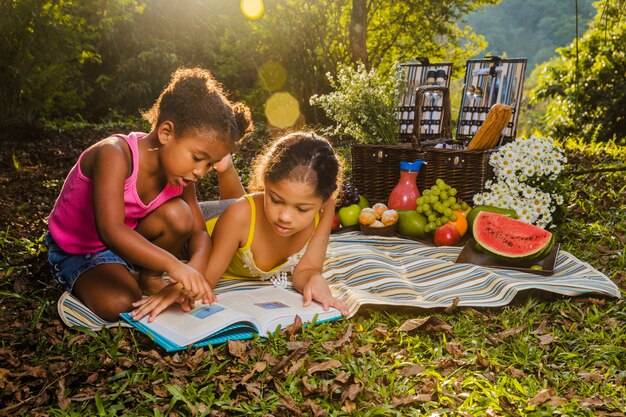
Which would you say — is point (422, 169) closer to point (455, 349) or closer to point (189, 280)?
point (455, 349)

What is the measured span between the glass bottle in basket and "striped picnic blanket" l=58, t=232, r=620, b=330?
32.7 inches

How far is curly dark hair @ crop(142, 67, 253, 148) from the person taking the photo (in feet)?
9.97

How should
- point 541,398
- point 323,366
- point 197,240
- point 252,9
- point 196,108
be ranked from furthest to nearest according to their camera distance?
point 252,9 → point 197,240 → point 196,108 → point 323,366 → point 541,398

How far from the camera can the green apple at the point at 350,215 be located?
206 inches

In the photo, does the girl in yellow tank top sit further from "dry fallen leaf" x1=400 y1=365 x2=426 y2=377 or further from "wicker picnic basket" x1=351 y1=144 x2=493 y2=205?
"wicker picnic basket" x1=351 y1=144 x2=493 y2=205

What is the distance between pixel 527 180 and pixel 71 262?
385 centimetres

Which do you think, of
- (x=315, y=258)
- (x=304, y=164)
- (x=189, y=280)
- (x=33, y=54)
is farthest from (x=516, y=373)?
(x=33, y=54)

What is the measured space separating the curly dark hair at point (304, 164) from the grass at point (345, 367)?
2.63ft

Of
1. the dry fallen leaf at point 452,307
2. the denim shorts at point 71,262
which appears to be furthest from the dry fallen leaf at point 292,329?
the denim shorts at point 71,262

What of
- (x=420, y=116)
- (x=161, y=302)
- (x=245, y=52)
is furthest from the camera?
(x=245, y=52)

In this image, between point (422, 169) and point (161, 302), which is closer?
point (161, 302)

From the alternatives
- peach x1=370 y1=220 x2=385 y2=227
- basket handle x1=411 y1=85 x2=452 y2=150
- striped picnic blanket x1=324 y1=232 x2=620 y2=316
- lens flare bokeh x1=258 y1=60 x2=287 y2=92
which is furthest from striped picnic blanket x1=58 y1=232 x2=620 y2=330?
lens flare bokeh x1=258 y1=60 x2=287 y2=92

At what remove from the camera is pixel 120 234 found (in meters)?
2.89

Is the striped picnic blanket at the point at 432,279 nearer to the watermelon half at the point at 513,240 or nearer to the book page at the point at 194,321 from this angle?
the watermelon half at the point at 513,240
